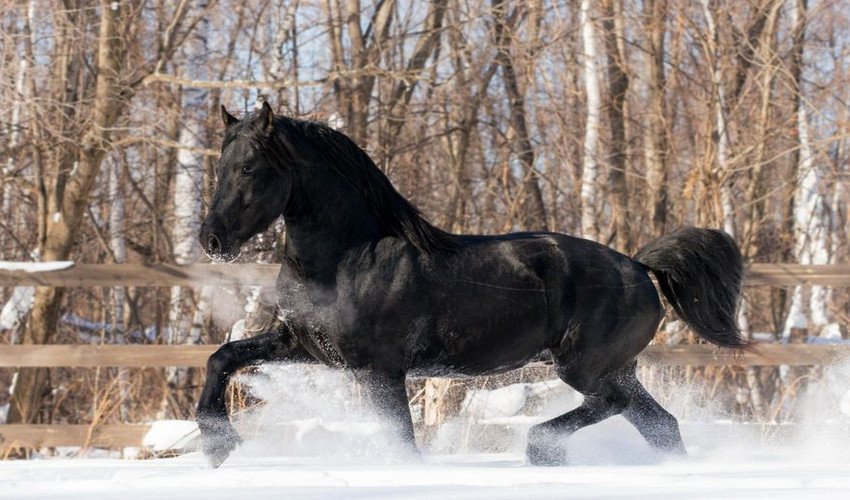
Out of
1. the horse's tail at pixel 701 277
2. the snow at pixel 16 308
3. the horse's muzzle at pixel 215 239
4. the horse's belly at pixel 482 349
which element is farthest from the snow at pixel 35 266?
the horse's tail at pixel 701 277

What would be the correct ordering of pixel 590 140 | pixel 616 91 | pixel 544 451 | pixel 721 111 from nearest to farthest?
1. pixel 544 451
2. pixel 590 140
3. pixel 721 111
4. pixel 616 91

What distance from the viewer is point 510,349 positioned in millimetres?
4973

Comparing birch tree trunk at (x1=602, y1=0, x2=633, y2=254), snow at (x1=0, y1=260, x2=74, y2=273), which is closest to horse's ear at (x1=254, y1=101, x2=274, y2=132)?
snow at (x1=0, y1=260, x2=74, y2=273)

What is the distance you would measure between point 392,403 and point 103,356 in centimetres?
295

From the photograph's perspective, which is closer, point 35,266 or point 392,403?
point 392,403

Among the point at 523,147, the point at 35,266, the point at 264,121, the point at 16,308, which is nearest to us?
the point at 264,121

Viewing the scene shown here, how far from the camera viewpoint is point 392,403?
15.1ft

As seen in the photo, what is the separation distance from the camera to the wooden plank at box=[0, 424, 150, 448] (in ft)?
22.5

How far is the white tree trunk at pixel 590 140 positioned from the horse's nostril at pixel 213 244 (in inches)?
213

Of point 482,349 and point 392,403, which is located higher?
point 482,349

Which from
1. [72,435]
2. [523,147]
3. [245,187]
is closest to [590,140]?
[523,147]


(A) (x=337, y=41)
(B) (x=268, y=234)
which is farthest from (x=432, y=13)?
(B) (x=268, y=234)

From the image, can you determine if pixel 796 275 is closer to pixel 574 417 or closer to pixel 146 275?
pixel 574 417

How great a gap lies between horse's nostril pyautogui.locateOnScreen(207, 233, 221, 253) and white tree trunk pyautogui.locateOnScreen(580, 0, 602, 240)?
5407mm
